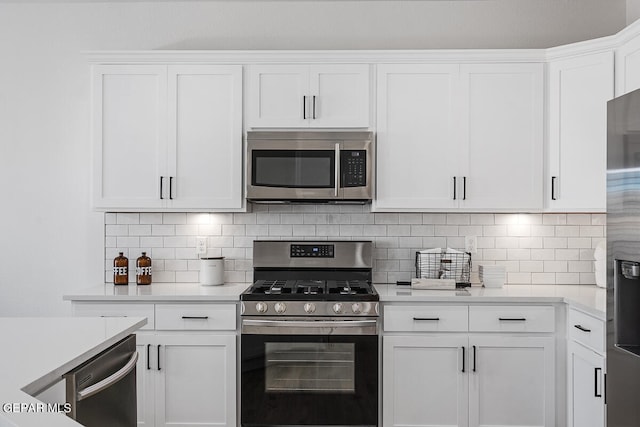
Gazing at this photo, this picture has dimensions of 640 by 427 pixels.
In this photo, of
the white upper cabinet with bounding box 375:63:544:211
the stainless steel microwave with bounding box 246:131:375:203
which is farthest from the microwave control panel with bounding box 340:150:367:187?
the white upper cabinet with bounding box 375:63:544:211

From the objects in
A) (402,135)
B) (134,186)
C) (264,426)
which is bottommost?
(264,426)

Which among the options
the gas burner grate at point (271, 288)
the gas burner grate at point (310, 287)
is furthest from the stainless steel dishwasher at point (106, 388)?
the gas burner grate at point (310, 287)

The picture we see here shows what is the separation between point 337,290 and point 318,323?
0.26 m

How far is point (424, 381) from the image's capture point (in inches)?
126

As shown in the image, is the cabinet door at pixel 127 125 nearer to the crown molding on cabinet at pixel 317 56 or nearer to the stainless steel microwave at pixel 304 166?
the crown molding on cabinet at pixel 317 56

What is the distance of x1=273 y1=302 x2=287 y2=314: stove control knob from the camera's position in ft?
10.4

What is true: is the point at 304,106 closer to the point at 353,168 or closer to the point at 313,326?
the point at 353,168

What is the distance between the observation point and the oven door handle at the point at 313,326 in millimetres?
3156

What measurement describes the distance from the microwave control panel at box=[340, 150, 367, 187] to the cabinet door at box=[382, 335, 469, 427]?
925mm

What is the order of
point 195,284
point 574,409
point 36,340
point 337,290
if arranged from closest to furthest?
point 36,340 < point 574,409 < point 337,290 < point 195,284

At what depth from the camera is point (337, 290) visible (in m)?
3.33

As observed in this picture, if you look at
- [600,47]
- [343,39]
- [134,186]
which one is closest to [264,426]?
[134,186]

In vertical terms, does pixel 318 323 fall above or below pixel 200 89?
below

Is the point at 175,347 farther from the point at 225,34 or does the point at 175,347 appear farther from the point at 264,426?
the point at 225,34
